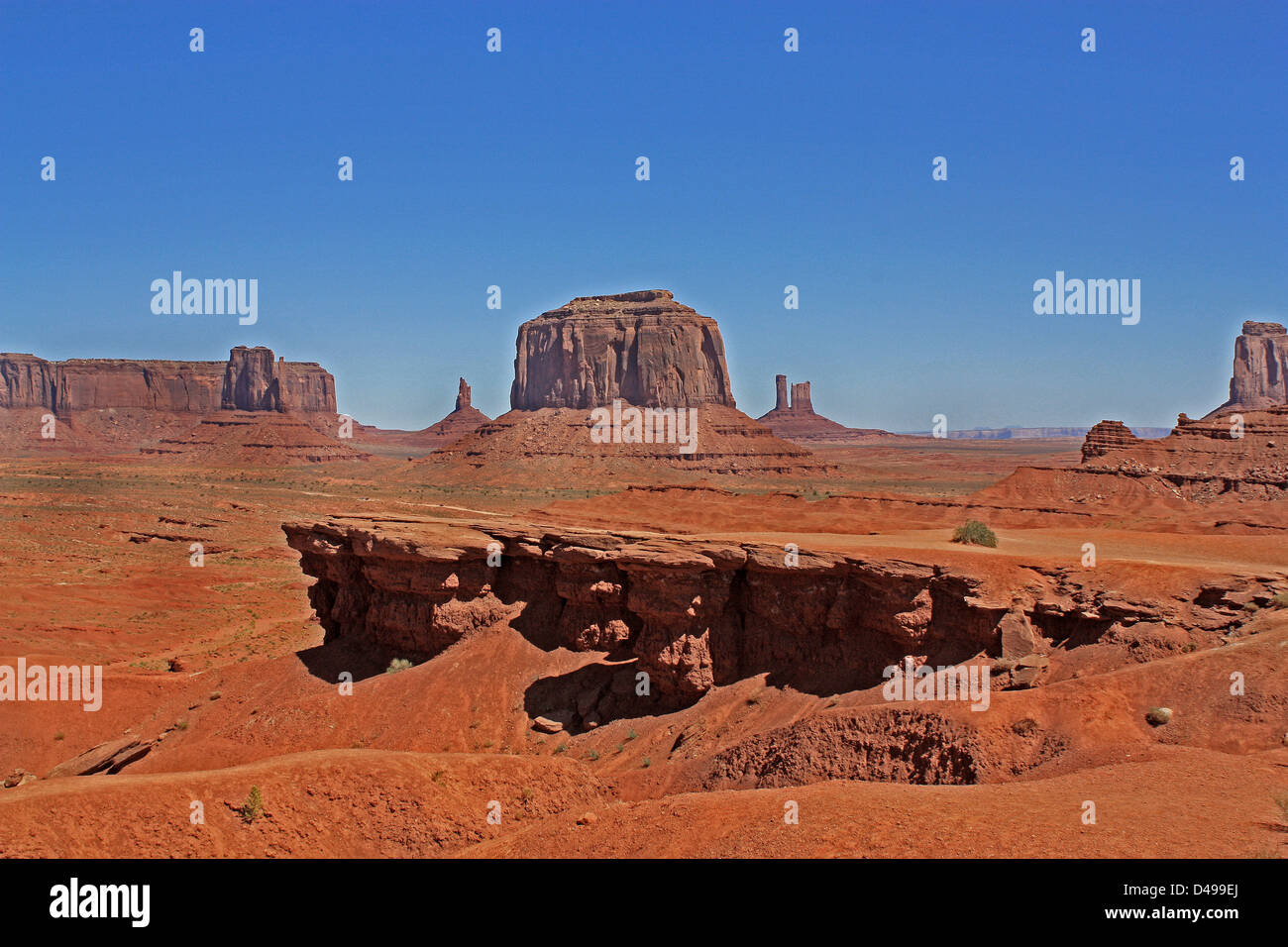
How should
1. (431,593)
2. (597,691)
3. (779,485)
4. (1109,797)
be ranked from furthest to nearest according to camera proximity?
(779,485) < (431,593) < (597,691) < (1109,797)

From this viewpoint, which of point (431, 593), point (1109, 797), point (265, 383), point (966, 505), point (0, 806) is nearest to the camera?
point (1109, 797)

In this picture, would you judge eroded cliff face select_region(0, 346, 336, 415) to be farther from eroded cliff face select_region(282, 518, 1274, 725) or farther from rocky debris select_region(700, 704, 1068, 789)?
rocky debris select_region(700, 704, 1068, 789)

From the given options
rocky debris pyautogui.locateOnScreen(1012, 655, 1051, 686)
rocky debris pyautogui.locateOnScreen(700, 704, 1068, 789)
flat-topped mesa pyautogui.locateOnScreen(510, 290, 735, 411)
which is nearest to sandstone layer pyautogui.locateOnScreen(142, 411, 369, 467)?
flat-topped mesa pyautogui.locateOnScreen(510, 290, 735, 411)

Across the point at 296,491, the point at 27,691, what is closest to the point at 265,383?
the point at 296,491

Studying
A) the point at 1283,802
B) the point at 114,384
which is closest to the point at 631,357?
the point at 1283,802
